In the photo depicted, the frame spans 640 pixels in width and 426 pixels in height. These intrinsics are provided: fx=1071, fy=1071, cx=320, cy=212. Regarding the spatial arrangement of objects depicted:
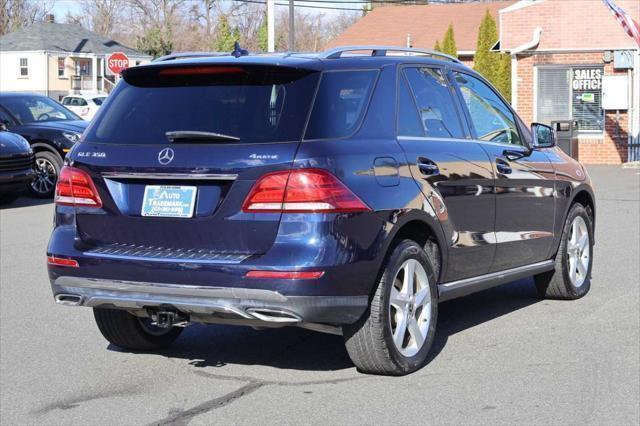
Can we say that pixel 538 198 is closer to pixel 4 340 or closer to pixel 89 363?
pixel 89 363

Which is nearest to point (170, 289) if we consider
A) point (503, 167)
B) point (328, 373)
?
point (328, 373)

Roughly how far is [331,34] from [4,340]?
253 ft

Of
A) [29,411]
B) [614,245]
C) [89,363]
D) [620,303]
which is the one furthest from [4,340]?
[614,245]

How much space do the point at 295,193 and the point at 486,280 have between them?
7.15 feet

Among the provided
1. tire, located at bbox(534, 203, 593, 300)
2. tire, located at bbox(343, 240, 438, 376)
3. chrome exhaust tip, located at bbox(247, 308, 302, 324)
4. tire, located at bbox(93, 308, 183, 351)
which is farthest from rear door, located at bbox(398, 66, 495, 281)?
tire, located at bbox(93, 308, 183, 351)

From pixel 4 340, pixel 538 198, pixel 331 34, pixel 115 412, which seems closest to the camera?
pixel 115 412

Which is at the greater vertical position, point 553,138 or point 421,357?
point 553,138

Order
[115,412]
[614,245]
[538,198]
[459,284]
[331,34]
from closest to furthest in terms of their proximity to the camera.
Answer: [115,412], [459,284], [538,198], [614,245], [331,34]

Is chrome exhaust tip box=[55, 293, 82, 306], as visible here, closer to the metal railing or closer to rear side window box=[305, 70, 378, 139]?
rear side window box=[305, 70, 378, 139]

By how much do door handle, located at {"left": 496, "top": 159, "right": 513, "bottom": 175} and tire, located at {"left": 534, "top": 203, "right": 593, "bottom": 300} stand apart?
1.17 metres

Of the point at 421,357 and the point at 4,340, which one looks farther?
the point at 4,340

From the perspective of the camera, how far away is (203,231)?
5.68m

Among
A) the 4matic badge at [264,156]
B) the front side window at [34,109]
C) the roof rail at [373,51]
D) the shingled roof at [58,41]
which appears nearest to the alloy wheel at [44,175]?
the front side window at [34,109]

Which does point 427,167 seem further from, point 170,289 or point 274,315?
point 170,289
